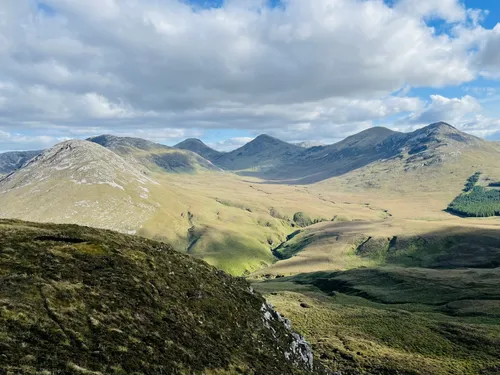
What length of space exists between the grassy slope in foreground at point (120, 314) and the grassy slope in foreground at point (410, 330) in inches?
676

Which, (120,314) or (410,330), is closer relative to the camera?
(120,314)

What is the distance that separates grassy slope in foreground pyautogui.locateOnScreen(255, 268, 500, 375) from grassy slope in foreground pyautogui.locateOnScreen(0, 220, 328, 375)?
17.2m

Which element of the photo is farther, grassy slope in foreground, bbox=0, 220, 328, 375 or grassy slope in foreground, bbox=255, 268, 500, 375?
grassy slope in foreground, bbox=255, 268, 500, 375

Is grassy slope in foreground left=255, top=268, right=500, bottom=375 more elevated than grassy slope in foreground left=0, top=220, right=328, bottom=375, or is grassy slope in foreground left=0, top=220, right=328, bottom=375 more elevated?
grassy slope in foreground left=0, top=220, right=328, bottom=375

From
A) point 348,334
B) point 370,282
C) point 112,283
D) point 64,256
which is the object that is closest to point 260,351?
point 112,283

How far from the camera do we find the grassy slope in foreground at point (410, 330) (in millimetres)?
57500

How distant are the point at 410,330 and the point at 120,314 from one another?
6772cm

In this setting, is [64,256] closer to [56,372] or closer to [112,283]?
[112,283]

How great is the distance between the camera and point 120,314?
28234 millimetres

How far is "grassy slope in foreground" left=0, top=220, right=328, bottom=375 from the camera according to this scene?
849 inches

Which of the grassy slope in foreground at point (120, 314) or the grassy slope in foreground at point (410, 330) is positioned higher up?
the grassy slope in foreground at point (120, 314)

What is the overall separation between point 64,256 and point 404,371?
176ft

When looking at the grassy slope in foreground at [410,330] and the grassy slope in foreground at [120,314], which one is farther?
the grassy slope in foreground at [410,330]

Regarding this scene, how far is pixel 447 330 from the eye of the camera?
7356 cm
